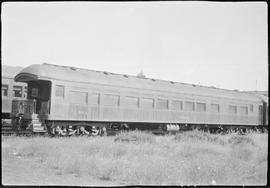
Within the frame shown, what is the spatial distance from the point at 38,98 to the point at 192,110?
9.40 m

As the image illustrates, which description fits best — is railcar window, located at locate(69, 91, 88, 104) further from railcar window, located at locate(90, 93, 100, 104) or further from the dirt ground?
the dirt ground

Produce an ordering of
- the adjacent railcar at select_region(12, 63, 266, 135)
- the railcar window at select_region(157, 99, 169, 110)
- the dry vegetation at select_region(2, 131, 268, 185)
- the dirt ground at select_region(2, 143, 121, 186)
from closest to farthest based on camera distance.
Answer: the dirt ground at select_region(2, 143, 121, 186) < the dry vegetation at select_region(2, 131, 268, 185) < the adjacent railcar at select_region(12, 63, 266, 135) < the railcar window at select_region(157, 99, 169, 110)

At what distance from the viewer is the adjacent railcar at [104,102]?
1526 centimetres

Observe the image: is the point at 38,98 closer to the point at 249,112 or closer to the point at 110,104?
the point at 110,104

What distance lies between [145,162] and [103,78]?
8.21 metres

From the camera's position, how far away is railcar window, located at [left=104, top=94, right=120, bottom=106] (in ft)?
54.7

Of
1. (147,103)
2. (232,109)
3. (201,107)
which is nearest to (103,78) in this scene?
(147,103)

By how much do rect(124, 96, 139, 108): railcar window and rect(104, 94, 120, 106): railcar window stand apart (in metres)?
0.55

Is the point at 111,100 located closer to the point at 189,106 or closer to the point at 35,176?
the point at 189,106

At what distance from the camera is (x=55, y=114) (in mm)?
15039

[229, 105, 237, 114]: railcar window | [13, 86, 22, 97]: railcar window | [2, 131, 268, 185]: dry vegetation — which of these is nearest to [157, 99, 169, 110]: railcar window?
[2, 131, 268, 185]: dry vegetation

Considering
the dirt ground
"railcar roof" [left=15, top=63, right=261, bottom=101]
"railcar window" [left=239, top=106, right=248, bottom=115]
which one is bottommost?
the dirt ground

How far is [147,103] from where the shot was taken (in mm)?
18297

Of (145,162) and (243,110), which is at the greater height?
(243,110)
